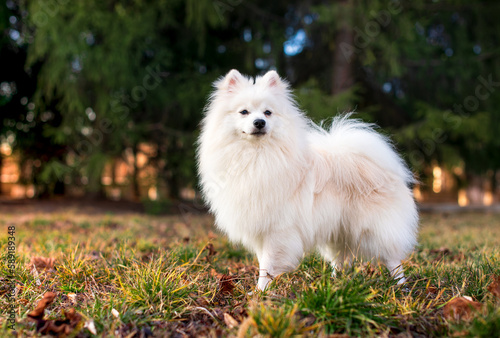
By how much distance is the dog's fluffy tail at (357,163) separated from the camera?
2.91 meters

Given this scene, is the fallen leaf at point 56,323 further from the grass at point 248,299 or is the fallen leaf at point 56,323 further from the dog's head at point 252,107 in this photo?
the dog's head at point 252,107

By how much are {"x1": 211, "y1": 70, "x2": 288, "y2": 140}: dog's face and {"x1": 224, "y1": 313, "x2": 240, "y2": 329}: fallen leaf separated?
1.34 m

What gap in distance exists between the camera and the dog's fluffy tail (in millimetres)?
2914

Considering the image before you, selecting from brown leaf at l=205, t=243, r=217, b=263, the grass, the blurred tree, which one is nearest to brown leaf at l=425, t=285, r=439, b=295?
the grass

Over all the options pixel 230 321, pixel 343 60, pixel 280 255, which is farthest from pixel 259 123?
pixel 343 60

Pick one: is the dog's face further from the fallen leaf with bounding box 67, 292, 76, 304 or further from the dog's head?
the fallen leaf with bounding box 67, 292, 76, 304

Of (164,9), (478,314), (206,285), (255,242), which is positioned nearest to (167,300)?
(206,285)

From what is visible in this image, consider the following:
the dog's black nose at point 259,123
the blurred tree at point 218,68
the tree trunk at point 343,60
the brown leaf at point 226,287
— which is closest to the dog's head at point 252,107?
the dog's black nose at point 259,123

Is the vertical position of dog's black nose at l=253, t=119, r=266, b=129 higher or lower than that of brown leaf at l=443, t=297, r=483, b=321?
higher

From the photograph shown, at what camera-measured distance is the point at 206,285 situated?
2480 mm

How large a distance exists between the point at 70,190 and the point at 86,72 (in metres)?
5.71

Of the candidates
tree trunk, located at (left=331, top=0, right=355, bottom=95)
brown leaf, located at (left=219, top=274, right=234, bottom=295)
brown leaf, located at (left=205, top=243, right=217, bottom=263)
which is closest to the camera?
brown leaf, located at (left=219, top=274, right=234, bottom=295)

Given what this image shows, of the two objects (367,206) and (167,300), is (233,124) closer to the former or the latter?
(367,206)

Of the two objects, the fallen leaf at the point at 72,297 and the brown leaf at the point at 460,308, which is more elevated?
the brown leaf at the point at 460,308
